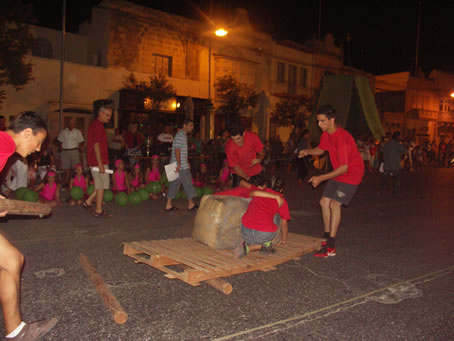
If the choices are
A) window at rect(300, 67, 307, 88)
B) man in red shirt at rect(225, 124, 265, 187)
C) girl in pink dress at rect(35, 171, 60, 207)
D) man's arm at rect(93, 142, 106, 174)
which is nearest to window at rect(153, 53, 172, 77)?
window at rect(300, 67, 307, 88)

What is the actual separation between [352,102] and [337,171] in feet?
13.3

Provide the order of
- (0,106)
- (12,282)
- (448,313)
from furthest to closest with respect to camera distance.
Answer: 1. (0,106)
2. (448,313)
3. (12,282)

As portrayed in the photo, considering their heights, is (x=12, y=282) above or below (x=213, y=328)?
above

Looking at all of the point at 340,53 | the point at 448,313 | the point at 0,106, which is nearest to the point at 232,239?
the point at 448,313

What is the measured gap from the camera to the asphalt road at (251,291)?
3.50m

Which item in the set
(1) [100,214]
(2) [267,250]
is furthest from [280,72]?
(2) [267,250]

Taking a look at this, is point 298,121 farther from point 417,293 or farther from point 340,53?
point 417,293

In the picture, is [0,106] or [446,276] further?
[0,106]

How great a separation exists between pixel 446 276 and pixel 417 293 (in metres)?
0.89

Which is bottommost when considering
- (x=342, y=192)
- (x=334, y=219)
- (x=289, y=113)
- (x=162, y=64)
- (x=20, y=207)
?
(x=334, y=219)

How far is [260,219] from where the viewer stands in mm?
5145

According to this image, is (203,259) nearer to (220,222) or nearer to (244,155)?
(220,222)

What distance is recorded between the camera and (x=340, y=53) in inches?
1471

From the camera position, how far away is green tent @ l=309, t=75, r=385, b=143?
880 centimetres
